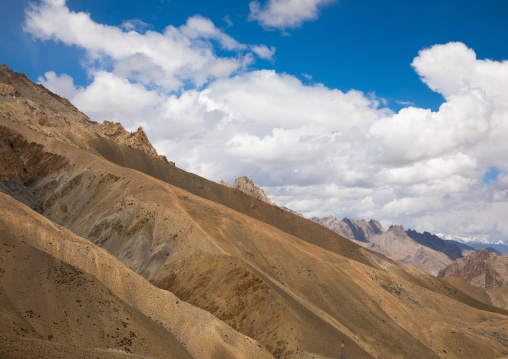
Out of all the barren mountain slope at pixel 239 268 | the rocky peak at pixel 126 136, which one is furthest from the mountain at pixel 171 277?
the rocky peak at pixel 126 136

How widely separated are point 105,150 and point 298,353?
91.7 meters

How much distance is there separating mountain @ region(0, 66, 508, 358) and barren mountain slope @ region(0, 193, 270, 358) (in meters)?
0.13

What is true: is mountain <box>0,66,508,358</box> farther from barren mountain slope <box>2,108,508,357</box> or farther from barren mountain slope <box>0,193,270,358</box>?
barren mountain slope <box>2,108,508,357</box>

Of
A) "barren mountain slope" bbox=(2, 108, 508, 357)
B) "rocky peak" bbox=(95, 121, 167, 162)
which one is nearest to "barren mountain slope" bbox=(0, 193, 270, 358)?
"barren mountain slope" bbox=(2, 108, 508, 357)

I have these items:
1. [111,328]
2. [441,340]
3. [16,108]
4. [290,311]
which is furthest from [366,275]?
[16,108]

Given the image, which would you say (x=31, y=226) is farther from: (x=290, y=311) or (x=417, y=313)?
(x=417, y=313)

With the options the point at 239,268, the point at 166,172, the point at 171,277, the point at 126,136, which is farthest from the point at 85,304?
the point at 126,136

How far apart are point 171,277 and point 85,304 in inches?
901

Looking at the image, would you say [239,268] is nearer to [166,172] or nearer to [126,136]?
[166,172]

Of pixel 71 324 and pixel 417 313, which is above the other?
pixel 417 313

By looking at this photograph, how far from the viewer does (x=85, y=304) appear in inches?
1559

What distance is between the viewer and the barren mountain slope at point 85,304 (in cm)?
3634

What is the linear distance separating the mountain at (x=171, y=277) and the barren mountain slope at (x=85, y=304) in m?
0.13

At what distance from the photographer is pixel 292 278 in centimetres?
7131
